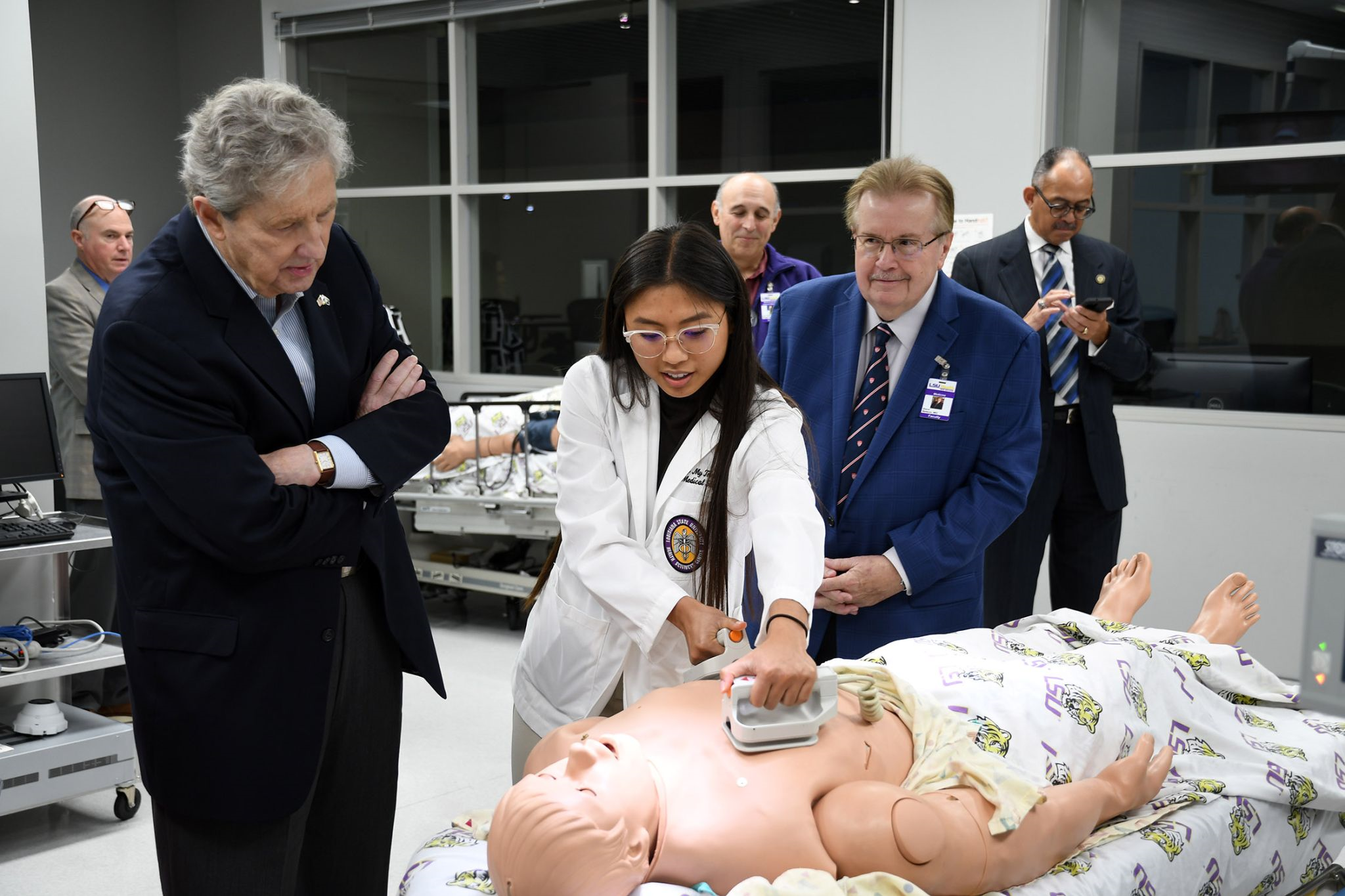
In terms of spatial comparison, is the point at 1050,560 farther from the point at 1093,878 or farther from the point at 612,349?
the point at 612,349

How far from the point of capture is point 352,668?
66.9 inches

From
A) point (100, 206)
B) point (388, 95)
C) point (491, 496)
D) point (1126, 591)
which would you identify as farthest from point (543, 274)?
point (1126, 591)

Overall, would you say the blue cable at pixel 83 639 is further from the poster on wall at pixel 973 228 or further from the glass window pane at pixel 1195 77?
the glass window pane at pixel 1195 77

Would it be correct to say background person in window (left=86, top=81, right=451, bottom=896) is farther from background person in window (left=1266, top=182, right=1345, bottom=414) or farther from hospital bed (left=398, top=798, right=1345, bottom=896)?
background person in window (left=1266, top=182, right=1345, bottom=414)

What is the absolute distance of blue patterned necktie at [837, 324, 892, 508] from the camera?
231 cm

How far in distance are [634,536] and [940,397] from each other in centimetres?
76

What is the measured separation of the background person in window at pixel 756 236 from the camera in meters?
3.87

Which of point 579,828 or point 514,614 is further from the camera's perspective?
point 514,614

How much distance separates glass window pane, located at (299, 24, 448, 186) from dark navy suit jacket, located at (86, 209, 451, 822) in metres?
5.59

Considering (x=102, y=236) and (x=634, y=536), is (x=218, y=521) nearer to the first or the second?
(x=634, y=536)

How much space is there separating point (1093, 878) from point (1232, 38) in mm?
3740

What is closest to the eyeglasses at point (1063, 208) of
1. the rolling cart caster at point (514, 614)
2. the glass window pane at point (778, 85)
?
the glass window pane at point (778, 85)

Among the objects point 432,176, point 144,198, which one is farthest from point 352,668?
point 144,198

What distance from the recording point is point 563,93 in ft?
21.5
